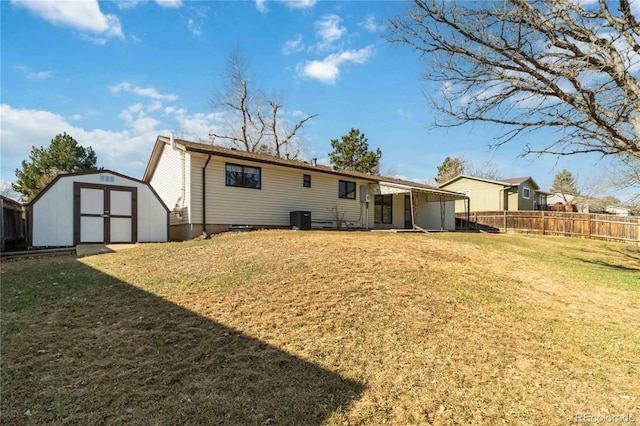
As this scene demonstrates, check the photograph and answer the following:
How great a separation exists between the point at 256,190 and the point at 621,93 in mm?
11987

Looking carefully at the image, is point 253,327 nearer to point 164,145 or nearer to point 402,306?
point 402,306

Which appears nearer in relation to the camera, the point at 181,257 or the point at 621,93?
the point at 621,93

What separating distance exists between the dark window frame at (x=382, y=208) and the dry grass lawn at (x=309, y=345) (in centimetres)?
1247

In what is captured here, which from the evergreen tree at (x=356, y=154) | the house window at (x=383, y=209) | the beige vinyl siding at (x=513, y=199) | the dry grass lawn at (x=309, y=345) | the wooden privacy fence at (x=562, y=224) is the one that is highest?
the evergreen tree at (x=356, y=154)

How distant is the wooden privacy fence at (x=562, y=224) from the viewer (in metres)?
18.9

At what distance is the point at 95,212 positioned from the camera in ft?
38.5

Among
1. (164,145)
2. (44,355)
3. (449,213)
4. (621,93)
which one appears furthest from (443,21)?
(449,213)

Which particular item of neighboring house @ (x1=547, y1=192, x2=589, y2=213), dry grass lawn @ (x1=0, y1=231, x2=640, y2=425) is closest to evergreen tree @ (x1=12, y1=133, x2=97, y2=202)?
dry grass lawn @ (x1=0, y1=231, x2=640, y2=425)

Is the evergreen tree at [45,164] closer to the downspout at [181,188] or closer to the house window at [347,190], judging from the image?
the downspout at [181,188]

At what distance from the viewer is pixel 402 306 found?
17.9ft

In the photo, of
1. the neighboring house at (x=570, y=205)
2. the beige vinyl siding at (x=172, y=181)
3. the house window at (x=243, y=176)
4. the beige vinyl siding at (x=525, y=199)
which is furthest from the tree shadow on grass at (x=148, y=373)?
the neighboring house at (x=570, y=205)

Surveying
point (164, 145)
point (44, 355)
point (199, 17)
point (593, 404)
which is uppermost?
point (199, 17)

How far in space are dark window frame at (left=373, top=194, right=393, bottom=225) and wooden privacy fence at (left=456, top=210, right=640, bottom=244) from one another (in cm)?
540

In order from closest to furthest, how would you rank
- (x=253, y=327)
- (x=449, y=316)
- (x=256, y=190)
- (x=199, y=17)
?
1. (x=253, y=327)
2. (x=449, y=316)
3. (x=199, y=17)
4. (x=256, y=190)
